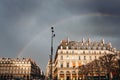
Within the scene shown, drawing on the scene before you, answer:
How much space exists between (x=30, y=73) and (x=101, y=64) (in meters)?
93.8

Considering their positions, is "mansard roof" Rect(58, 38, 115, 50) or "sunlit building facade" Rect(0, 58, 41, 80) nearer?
"mansard roof" Rect(58, 38, 115, 50)

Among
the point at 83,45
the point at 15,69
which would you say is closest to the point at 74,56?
the point at 83,45

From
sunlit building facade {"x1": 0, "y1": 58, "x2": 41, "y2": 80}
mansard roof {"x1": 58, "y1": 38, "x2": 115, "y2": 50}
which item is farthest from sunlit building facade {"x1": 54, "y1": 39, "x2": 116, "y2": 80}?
sunlit building facade {"x1": 0, "y1": 58, "x2": 41, "y2": 80}

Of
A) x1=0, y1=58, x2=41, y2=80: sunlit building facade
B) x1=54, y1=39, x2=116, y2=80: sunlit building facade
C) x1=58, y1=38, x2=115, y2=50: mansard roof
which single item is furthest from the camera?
x1=0, y1=58, x2=41, y2=80: sunlit building facade

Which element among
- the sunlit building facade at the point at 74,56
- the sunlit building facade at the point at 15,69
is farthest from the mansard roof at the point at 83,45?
the sunlit building facade at the point at 15,69

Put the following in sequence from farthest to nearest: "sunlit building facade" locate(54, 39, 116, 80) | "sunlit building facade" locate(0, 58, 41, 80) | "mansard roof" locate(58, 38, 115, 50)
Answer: "sunlit building facade" locate(0, 58, 41, 80) → "mansard roof" locate(58, 38, 115, 50) → "sunlit building facade" locate(54, 39, 116, 80)

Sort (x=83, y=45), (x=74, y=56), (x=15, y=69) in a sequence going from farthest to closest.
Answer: (x=15, y=69) < (x=83, y=45) < (x=74, y=56)

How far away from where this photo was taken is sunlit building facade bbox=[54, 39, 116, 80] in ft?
290

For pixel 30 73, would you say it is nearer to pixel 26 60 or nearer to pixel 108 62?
pixel 26 60

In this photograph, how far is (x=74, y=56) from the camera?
3568 inches

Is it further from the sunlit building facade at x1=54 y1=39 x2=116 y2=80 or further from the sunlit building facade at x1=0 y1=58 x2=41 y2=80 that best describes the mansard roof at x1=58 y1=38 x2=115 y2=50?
the sunlit building facade at x1=0 y1=58 x2=41 y2=80

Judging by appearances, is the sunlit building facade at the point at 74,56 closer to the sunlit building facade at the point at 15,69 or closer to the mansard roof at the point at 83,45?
the mansard roof at the point at 83,45

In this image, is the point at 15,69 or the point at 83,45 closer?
the point at 83,45

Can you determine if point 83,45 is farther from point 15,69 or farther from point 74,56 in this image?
point 15,69
